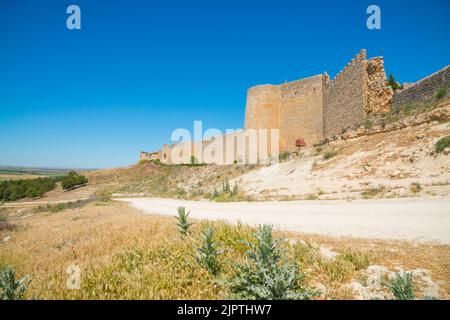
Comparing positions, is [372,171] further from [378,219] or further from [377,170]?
[378,219]

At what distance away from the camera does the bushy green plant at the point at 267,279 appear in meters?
2.32

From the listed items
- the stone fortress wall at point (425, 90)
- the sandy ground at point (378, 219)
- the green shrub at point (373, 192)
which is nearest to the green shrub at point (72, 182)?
the sandy ground at point (378, 219)

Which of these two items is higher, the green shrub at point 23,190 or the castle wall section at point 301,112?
the castle wall section at point 301,112

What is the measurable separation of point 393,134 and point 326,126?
10.6 metres

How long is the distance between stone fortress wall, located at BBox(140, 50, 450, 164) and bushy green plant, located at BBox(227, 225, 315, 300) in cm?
1458

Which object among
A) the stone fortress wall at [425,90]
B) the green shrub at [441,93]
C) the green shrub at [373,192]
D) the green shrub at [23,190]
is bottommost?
the green shrub at [23,190]

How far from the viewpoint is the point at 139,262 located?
10.7ft

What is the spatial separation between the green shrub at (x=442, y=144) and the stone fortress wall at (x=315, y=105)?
5.07 metres

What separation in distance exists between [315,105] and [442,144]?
1585cm

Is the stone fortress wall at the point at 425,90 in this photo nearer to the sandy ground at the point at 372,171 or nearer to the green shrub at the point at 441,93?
the green shrub at the point at 441,93

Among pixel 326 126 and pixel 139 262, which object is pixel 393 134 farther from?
pixel 139 262

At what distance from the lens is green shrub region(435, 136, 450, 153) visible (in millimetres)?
8469

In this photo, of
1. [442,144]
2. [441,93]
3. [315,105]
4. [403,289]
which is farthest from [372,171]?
[315,105]

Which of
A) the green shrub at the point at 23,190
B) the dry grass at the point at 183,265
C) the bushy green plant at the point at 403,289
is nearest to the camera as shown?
the bushy green plant at the point at 403,289
